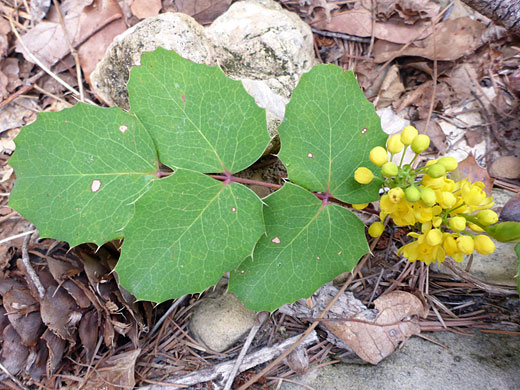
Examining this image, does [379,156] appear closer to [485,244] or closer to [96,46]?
[485,244]

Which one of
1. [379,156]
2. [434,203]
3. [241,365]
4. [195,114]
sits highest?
[195,114]

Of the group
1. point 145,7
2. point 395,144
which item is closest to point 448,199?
point 395,144

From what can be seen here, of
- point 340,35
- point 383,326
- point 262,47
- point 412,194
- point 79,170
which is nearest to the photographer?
point 412,194

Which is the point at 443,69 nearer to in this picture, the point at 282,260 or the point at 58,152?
the point at 282,260

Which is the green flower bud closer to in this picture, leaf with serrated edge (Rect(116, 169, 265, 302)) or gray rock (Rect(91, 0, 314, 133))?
leaf with serrated edge (Rect(116, 169, 265, 302))

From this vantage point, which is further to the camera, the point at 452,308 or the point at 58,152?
the point at 452,308

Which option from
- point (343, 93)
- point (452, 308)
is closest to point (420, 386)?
point (452, 308)

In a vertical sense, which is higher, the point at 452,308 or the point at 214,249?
the point at 214,249

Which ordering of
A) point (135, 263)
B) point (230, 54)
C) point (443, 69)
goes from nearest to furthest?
point (135, 263), point (230, 54), point (443, 69)
